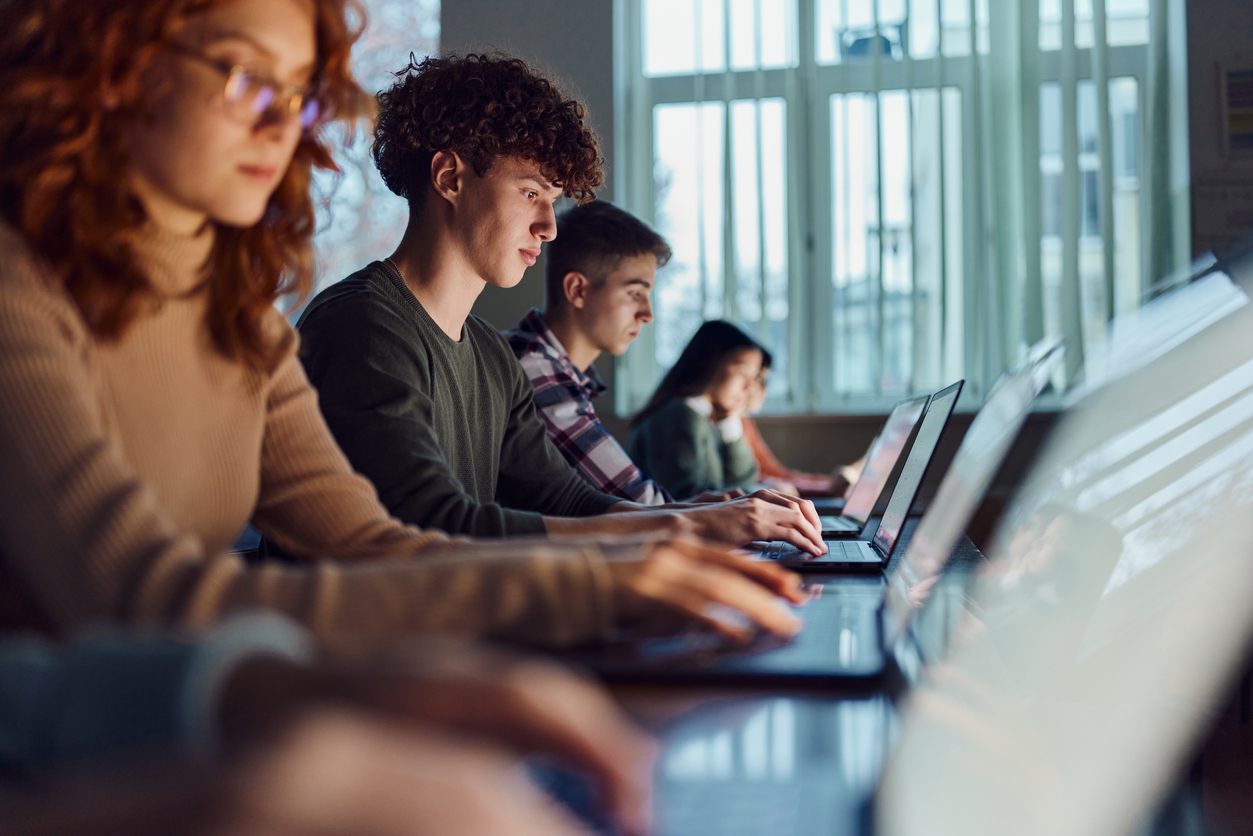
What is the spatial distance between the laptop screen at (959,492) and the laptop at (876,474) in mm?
100

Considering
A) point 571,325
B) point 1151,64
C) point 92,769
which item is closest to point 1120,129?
point 1151,64

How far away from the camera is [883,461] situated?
1.71 meters

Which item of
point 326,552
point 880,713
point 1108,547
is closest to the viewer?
point 880,713

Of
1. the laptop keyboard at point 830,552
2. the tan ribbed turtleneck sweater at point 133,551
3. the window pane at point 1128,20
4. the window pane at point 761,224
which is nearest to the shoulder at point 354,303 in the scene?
the tan ribbed turtleneck sweater at point 133,551

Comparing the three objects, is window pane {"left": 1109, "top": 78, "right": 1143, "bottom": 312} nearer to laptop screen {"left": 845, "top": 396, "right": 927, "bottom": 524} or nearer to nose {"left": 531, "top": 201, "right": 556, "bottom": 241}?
laptop screen {"left": 845, "top": 396, "right": 927, "bottom": 524}

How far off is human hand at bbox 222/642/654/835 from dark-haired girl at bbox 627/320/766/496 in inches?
68.9

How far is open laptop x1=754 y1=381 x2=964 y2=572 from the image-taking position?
1.02m

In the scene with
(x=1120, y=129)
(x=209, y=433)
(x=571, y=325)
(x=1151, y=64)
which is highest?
(x=1151, y=64)

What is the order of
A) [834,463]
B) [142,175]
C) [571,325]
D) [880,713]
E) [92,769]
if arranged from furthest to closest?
1. [834,463]
2. [571,325]
3. [142,175]
4. [880,713]
5. [92,769]

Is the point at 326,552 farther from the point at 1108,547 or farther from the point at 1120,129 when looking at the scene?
the point at 1120,129

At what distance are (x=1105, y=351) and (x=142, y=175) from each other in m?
3.10

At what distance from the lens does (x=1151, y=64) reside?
3.09 m

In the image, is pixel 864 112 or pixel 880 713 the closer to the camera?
pixel 880 713

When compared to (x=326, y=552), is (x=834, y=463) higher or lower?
lower
